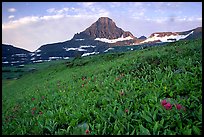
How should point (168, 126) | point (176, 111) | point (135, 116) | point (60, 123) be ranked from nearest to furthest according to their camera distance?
point (168, 126) → point (176, 111) → point (135, 116) → point (60, 123)

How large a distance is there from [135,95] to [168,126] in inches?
108

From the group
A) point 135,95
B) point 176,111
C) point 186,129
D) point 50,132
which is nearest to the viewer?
point 186,129

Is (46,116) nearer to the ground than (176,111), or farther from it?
nearer to the ground

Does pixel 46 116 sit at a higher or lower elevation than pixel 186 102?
lower

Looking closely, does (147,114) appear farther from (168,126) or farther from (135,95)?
(135,95)

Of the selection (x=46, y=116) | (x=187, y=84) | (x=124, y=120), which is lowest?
(x=46, y=116)

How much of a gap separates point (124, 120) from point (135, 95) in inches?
87.1

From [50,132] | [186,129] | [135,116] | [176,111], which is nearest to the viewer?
[186,129]

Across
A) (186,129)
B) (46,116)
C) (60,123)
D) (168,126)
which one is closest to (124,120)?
(168,126)

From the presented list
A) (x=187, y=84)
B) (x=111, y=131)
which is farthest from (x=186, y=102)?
(x=111, y=131)

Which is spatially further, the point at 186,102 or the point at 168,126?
the point at 186,102

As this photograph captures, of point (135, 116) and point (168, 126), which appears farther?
point (135, 116)

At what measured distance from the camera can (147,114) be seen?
6.85 m

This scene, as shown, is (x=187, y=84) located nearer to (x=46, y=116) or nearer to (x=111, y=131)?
(x=111, y=131)
